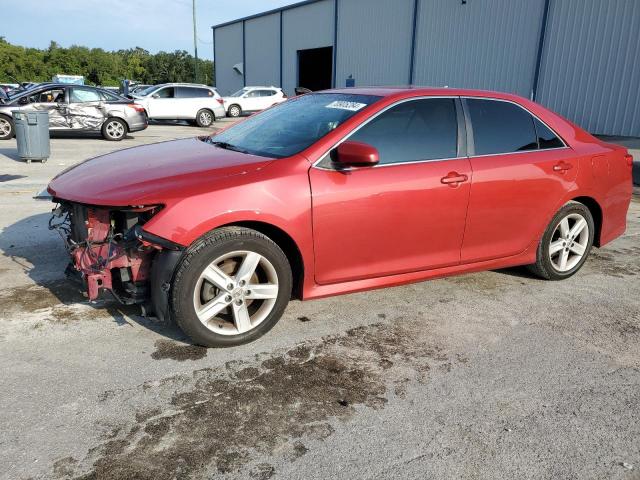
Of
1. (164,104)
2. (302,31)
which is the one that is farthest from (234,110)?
(302,31)

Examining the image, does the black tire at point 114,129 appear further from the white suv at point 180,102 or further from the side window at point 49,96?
the white suv at point 180,102

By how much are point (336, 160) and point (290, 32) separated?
97.2ft

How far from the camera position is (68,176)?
3.76m

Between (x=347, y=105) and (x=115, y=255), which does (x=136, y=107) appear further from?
(x=115, y=255)

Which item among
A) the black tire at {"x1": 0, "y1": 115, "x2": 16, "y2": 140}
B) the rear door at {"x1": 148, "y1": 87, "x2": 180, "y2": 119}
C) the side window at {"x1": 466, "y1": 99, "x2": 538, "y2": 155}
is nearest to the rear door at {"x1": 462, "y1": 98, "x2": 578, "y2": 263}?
the side window at {"x1": 466, "y1": 99, "x2": 538, "y2": 155}

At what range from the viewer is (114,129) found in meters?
15.1

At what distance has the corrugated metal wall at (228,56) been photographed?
3778 cm

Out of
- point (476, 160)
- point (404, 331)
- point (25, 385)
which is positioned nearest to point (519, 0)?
point (476, 160)

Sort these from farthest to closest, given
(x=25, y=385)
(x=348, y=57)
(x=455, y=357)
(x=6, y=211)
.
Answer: (x=348, y=57) < (x=6, y=211) < (x=455, y=357) < (x=25, y=385)

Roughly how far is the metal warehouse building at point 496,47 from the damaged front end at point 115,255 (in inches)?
599

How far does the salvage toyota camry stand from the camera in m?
3.15

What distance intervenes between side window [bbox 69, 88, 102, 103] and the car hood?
11.8 metres

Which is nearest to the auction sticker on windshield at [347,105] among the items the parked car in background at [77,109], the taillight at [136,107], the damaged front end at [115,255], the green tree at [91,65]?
the damaged front end at [115,255]

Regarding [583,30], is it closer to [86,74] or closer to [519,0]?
[519,0]
